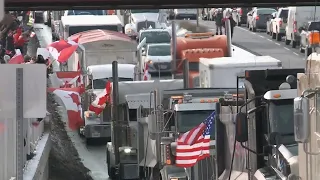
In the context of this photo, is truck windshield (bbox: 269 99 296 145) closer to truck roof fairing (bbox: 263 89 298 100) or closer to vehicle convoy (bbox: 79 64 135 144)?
truck roof fairing (bbox: 263 89 298 100)

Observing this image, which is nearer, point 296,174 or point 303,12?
point 296,174

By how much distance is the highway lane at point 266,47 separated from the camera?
128 feet

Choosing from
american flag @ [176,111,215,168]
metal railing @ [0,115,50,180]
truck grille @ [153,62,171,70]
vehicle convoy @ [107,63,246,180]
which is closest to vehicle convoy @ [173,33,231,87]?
vehicle convoy @ [107,63,246,180]

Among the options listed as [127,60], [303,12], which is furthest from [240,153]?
[303,12]

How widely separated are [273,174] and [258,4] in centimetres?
1133

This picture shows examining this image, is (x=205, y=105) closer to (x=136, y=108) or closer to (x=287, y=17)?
(x=136, y=108)

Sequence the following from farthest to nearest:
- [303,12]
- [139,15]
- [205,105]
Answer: [139,15] < [303,12] < [205,105]

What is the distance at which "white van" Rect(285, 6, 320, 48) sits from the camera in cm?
4191

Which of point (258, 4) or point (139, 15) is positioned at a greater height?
point (258, 4)

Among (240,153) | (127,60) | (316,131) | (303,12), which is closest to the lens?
(316,131)

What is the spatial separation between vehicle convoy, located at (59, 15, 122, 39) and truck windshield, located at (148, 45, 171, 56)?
1869mm

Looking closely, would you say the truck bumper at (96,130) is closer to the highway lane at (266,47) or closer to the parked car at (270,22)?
the highway lane at (266,47)

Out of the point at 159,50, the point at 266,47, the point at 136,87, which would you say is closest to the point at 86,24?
the point at 159,50

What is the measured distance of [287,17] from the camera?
4697cm
